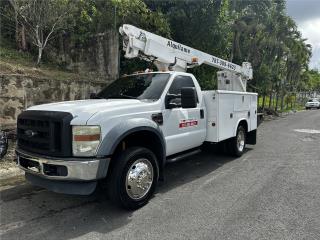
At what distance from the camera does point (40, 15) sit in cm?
1098

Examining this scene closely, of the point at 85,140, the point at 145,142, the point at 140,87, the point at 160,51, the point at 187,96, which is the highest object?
the point at 160,51

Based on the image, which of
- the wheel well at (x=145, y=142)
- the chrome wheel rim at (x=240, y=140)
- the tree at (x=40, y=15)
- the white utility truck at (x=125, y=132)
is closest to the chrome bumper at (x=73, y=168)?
the white utility truck at (x=125, y=132)

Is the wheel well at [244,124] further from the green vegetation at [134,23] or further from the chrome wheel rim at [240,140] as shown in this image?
the green vegetation at [134,23]

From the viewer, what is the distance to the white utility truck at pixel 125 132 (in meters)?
4.11

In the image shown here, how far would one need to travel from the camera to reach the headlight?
4.08 meters

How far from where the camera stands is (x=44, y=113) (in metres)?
4.36

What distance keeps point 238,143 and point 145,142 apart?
372cm

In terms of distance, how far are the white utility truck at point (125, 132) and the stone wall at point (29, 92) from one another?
3413 mm

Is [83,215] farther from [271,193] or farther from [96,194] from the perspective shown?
[271,193]

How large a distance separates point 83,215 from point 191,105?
249cm

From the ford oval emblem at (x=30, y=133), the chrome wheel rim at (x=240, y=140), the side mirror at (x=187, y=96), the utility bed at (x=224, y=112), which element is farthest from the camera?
the chrome wheel rim at (x=240, y=140)

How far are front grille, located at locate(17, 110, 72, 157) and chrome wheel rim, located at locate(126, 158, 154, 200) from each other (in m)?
0.95

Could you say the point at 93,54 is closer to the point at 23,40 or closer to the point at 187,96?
the point at 23,40

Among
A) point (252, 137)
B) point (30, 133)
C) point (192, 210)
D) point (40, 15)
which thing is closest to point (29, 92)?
point (40, 15)
